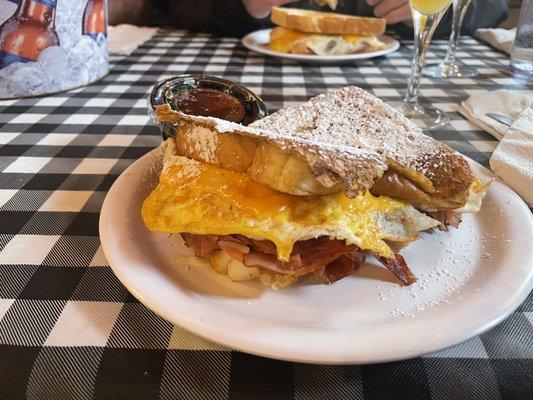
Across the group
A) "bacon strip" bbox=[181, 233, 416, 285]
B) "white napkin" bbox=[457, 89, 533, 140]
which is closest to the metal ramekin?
"bacon strip" bbox=[181, 233, 416, 285]

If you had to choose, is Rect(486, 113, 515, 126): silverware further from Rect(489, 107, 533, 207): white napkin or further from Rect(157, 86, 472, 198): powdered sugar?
Rect(157, 86, 472, 198): powdered sugar

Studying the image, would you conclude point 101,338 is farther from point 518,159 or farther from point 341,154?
point 518,159

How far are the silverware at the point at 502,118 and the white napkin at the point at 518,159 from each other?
0.58 ft

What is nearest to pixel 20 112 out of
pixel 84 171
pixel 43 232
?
pixel 84 171

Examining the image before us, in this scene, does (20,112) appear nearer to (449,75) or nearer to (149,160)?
(149,160)

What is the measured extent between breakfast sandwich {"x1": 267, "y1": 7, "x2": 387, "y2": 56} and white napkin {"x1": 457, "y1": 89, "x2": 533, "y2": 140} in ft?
3.37

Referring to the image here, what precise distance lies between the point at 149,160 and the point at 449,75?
6.66 feet

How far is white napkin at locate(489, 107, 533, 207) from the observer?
1.32 metres

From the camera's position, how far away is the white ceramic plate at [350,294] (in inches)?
28.6

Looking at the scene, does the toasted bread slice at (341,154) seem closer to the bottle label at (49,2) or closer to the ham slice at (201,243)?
the ham slice at (201,243)

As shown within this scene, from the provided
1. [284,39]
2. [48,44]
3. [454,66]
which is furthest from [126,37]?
[454,66]

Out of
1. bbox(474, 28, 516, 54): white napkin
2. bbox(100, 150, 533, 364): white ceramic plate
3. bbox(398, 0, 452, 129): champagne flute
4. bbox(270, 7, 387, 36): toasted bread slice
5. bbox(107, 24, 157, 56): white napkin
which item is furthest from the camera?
bbox(474, 28, 516, 54): white napkin

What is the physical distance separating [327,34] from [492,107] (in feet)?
4.21

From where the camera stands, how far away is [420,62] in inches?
81.9
